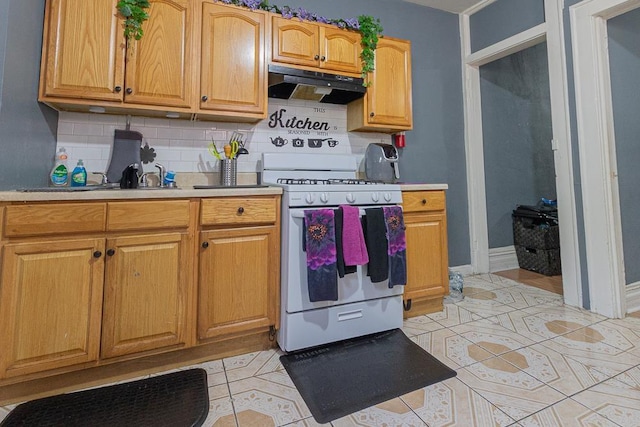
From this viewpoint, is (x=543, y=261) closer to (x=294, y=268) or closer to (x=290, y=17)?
(x=294, y=268)

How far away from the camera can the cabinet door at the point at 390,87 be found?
7.91 feet

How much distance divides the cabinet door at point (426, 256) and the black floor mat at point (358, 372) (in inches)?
16.1

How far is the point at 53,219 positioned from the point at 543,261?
12.9 ft

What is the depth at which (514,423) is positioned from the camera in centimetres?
116

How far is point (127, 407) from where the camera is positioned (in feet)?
4.17

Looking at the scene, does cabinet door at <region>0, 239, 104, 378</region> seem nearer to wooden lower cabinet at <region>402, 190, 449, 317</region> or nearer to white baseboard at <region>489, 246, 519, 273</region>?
wooden lower cabinet at <region>402, 190, 449, 317</region>

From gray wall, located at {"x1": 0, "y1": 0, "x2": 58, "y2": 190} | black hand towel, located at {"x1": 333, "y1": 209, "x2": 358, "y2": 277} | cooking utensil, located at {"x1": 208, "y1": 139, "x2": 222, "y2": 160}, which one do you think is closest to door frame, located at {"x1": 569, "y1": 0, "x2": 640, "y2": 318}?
black hand towel, located at {"x1": 333, "y1": 209, "x2": 358, "y2": 277}

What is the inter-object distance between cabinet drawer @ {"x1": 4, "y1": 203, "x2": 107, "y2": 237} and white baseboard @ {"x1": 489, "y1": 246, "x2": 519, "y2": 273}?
11.3 ft

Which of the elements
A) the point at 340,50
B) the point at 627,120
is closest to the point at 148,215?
the point at 340,50

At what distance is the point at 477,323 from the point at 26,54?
2924mm

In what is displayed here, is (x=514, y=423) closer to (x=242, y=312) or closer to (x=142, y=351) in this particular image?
(x=242, y=312)

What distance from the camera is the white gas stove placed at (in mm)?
1663

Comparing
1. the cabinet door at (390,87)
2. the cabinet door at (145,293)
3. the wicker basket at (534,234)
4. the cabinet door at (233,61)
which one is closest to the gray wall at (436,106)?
the cabinet door at (390,87)

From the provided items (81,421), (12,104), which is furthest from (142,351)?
(12,104)
